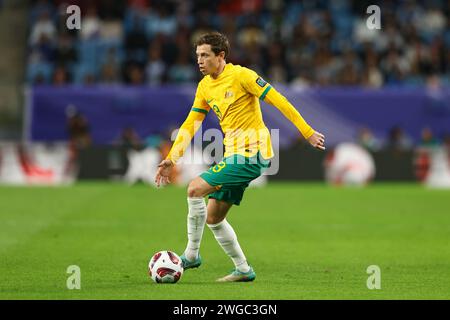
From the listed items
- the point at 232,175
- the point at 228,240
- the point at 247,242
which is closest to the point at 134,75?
the point at 247,242

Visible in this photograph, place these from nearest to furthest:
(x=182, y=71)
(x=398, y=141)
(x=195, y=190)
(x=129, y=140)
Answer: (x=195, y=190) < (x=129, y=140) < (x=398, y=141) < (x=182, y=71)

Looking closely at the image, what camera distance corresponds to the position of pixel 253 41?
2769 cm

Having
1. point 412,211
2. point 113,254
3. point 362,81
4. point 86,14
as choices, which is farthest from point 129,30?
point 113,254

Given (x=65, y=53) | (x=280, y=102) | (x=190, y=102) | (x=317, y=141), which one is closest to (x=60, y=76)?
(x=65, y=53)

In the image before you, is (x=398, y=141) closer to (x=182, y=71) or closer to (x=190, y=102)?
(x=190, y=102)

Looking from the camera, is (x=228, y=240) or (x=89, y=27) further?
(x=89, y=27)

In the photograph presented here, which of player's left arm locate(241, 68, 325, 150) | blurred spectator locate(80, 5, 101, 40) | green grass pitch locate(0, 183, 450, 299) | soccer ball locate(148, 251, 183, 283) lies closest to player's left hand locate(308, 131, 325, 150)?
player's left arm locate(241, 68, 325, 150)

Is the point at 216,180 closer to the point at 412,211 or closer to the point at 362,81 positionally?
the point at 412,211

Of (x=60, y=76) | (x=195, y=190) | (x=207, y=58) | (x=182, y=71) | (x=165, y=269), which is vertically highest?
(x=182, y=71)

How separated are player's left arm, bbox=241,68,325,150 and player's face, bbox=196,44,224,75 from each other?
294 millimetres

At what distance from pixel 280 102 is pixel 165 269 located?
1.90m

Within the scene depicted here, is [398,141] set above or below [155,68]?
below

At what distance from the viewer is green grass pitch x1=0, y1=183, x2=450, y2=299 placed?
8930 millimetres

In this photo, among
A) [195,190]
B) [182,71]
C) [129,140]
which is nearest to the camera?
[195,190]
